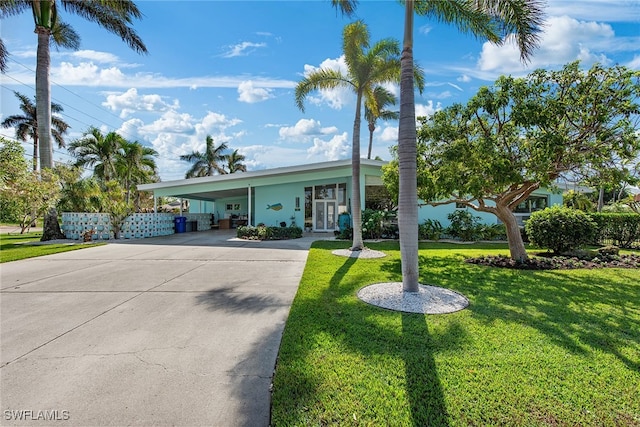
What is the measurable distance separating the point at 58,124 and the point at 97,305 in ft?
118

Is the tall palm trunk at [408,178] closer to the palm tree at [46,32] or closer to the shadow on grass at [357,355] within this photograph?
the shadow on grass at [357,355]

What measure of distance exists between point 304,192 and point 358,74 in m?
9.41

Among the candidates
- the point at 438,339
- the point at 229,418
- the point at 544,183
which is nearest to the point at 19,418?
the point at 229,418

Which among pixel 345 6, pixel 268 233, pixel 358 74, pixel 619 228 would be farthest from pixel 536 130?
pixel 268 233

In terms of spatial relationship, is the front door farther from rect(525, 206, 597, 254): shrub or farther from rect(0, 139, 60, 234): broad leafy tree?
rect(0, 139, 60, 234): broad leafy tree

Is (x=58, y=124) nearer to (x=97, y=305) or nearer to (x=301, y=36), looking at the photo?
(x=301, y=36)

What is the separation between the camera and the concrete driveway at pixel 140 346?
2480 millimetres

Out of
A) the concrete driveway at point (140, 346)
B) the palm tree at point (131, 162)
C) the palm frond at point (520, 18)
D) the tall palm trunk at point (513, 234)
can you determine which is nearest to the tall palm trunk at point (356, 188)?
the concrete driveway at point (140, 346)

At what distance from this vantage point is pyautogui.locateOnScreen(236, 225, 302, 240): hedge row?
15.3 meters

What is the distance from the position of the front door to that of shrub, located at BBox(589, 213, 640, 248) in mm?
11950

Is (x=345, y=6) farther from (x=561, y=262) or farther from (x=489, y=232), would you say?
(x=489, y=232)

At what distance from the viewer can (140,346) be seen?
3547 millimetres

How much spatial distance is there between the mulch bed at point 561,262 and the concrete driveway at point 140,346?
552cm

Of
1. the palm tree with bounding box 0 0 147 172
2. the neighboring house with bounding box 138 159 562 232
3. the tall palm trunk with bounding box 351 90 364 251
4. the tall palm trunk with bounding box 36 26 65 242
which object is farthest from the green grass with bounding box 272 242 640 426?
the palm tree with bounding box 0 0 147 172
